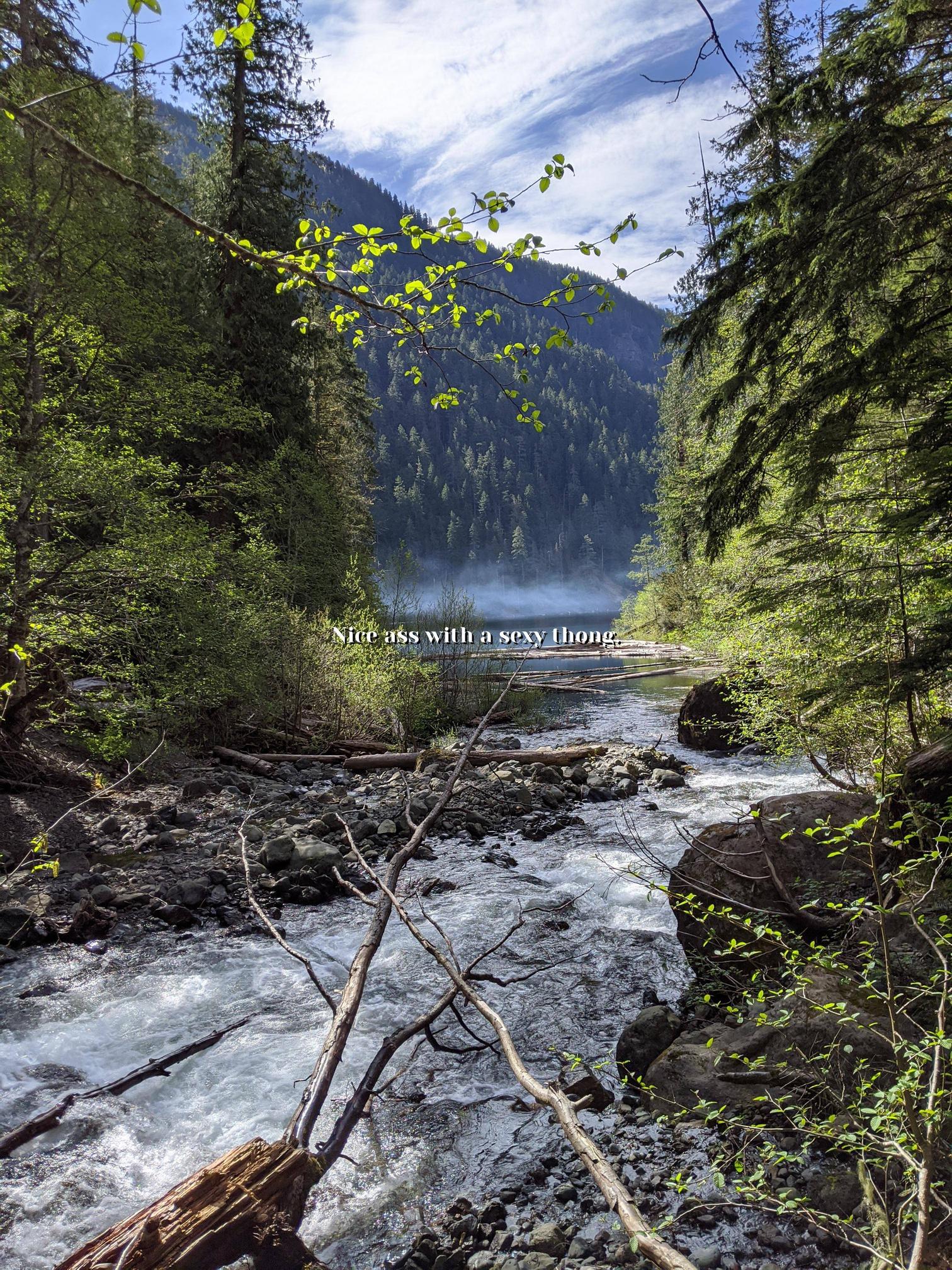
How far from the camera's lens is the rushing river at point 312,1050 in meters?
3.24

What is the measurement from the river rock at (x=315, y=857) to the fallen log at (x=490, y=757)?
3.95 meters

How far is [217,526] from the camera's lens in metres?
16.3

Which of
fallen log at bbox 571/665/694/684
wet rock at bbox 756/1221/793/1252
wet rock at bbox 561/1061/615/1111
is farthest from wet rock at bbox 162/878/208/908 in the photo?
fallen log at bbox 571/665/694/684

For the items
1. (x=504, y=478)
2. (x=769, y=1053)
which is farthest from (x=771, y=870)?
(x=504, y=478)

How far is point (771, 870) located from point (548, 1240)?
2475mm

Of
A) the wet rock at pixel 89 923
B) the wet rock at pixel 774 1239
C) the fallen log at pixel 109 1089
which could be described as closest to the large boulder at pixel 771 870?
the wet rock at pixel 774 1239

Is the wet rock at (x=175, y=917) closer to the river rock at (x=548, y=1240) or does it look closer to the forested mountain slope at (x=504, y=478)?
the river rock at (x=548, y=1240)

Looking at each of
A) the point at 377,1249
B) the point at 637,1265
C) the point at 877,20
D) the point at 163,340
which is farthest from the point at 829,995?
the point at 163,340

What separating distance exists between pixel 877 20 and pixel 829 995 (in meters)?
6.54

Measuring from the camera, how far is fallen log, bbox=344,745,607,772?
39.0ft

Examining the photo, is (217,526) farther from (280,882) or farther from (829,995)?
(829,995)

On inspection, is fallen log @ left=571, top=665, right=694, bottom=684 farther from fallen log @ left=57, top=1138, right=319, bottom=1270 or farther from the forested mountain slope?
the forested mountain slope

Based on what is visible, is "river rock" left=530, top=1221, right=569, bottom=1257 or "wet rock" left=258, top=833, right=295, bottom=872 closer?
"river rock" left=530, top=1221, right=569, bottom=1257

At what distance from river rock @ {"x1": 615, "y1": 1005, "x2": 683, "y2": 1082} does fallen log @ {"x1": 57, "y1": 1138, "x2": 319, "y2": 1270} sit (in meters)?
2.18
